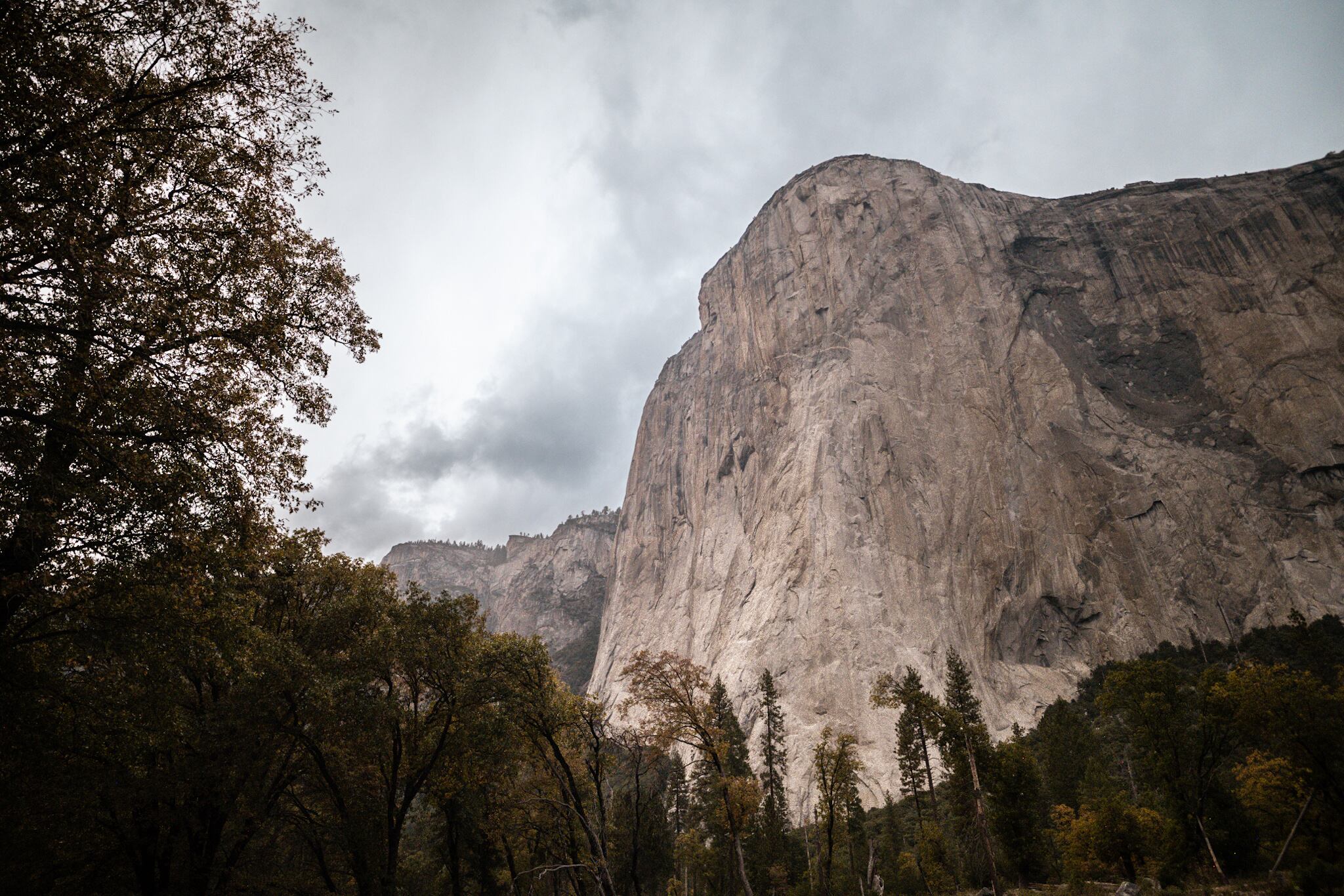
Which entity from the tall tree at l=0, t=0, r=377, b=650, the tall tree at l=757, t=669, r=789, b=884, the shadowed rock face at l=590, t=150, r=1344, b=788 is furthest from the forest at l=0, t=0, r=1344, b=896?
the shadowed rock face at l=590, t=150, r=1344, b=788

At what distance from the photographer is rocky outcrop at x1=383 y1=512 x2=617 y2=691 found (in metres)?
126

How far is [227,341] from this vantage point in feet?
27.0

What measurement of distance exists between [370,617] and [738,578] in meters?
60.6

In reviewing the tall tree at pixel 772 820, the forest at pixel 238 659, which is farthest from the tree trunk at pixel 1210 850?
the tall tree at pixel 772 820

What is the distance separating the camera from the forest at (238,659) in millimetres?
6863

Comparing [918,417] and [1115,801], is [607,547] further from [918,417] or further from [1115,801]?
[1115,801]

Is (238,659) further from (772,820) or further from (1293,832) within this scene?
(772,820)

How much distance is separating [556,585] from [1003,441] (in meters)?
96.3

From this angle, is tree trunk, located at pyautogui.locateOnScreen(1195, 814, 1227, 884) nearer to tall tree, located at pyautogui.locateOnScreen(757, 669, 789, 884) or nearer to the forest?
the forest

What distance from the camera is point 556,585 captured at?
136 m

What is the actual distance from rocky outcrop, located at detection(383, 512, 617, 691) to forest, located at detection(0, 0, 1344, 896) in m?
93.3

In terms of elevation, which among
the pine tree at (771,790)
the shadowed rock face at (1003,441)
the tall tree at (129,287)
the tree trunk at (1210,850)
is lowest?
the tree trunk at (1210,850)

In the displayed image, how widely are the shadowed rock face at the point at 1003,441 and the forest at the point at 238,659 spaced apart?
101 ft

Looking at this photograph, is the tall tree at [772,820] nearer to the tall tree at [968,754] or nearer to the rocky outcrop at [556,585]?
the tall tree at [968,754]
